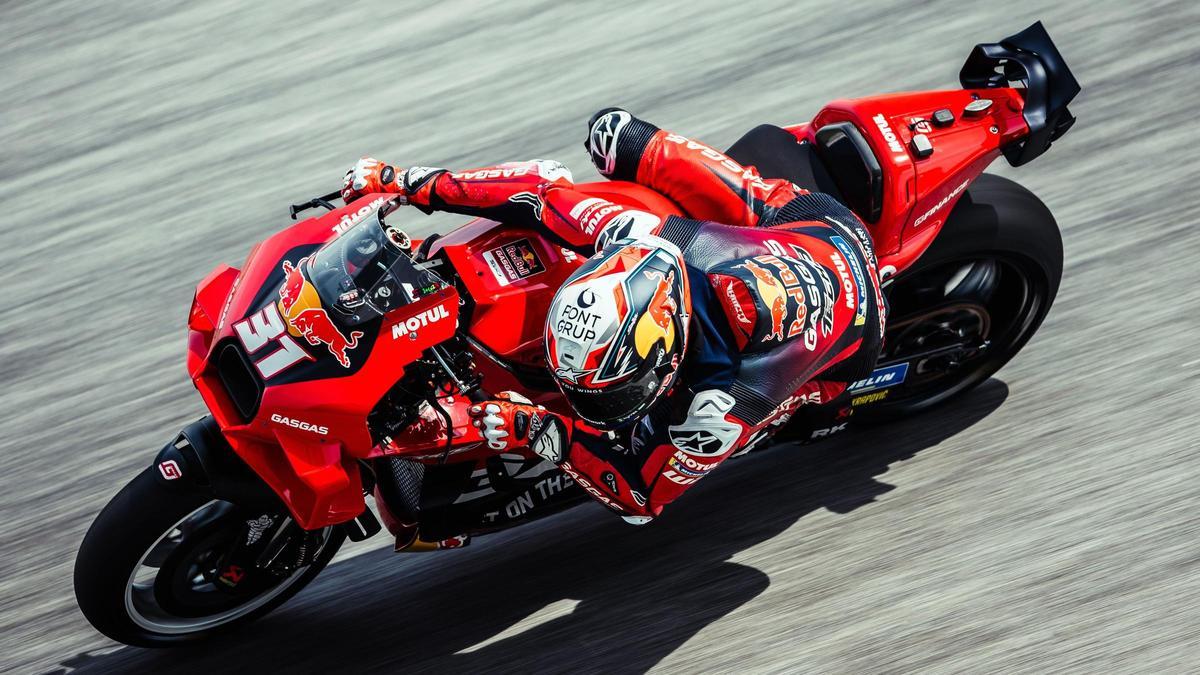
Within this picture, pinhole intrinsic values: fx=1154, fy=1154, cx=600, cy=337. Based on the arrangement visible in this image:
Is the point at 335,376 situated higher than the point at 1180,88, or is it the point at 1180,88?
the point at 335,376

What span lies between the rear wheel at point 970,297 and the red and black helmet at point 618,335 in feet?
4.03

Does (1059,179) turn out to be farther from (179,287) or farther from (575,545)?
(179,287)

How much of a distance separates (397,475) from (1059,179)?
355 centimetres

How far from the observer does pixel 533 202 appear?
3.49m

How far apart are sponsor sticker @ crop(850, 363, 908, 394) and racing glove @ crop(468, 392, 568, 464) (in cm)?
138

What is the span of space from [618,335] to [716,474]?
1.70 m

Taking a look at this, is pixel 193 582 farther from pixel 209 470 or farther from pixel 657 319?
pixel 657 319

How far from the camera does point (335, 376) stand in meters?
3.06

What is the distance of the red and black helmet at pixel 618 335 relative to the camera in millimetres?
2895

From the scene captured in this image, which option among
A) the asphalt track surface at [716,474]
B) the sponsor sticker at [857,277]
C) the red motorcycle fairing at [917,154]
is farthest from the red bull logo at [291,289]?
the red motorcycle fairing at [917,154]

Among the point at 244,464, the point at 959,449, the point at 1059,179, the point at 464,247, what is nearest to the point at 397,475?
the point at 244,464

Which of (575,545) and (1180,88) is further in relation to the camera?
(1180,88)

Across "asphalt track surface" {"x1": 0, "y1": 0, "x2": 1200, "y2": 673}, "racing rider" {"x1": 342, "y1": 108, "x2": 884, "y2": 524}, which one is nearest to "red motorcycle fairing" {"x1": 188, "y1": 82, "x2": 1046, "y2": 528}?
"racing rider" {"x1": 342, "y1": 108, "x2": 884, "y2": 524}

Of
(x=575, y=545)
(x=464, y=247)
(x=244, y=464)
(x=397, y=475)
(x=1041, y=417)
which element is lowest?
(x=1041, y=417)
